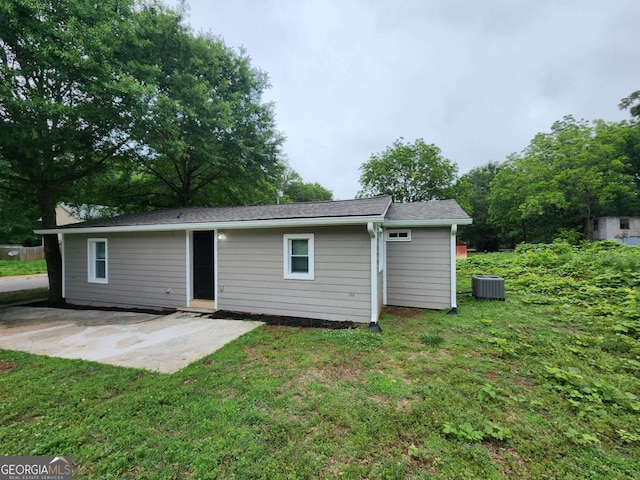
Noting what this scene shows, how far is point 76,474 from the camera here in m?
1.92

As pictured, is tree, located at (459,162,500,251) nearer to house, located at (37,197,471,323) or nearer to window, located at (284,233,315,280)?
house, located at (37,197,471,323)

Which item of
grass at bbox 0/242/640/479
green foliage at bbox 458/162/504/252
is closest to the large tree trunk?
grass at bbox 0/242/640/479

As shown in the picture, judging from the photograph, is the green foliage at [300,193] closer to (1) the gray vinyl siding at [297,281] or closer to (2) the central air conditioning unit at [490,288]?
(1) the gray vinyl siding at [297,281]

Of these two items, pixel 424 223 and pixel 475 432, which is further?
pixel 424 223

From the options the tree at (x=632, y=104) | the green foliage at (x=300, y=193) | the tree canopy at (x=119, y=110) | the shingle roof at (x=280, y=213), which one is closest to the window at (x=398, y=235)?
the shingle roof at (x=280, y=213)

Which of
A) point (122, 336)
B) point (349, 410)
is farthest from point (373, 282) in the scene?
point (122, 336)

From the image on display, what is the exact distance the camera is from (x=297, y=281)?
5.82 metres

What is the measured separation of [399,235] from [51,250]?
10.2m

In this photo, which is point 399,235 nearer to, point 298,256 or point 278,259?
point 298,256

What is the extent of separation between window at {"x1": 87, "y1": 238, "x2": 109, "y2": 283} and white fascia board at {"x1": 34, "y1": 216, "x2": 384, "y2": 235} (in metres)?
0.47

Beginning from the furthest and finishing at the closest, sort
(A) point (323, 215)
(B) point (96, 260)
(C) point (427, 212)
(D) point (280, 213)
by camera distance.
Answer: (B) point (96, 260)
(C) point (427, 212)
(D) point (280, 213)
(A) point (323, 215)

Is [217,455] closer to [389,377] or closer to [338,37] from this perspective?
[389,377]

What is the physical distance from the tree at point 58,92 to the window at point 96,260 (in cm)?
142

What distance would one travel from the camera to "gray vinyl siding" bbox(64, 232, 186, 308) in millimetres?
6746
